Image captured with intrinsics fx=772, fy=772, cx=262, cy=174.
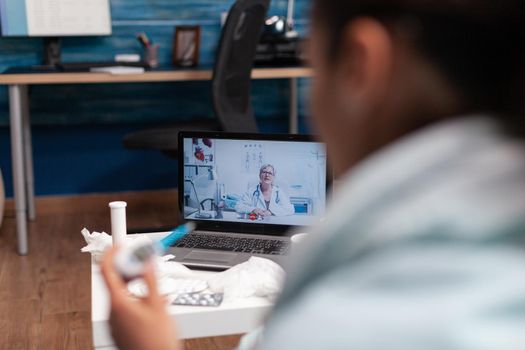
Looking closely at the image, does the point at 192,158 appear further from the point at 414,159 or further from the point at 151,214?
the point at 151,214

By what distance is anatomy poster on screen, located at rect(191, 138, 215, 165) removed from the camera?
1.81 m

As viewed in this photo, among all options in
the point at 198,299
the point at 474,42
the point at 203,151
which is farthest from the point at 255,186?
the point at 474,42

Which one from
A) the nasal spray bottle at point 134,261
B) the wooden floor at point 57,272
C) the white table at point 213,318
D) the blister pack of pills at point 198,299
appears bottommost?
the wooden floor at point 57,272

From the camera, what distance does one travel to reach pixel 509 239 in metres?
0.43

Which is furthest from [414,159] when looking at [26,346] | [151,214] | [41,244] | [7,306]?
[151,214]

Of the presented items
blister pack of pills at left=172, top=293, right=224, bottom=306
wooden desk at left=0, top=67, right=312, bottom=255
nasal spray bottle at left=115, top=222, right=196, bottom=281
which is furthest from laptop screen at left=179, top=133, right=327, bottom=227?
wooden desk at left=0, top=67, right=312, bottom=255

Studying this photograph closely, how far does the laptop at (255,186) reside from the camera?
1764 millimetres

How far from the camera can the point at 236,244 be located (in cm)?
169

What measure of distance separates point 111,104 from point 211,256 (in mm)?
2784

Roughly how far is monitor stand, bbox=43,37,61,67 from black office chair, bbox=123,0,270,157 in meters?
0.82

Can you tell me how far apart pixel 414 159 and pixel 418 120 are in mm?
38

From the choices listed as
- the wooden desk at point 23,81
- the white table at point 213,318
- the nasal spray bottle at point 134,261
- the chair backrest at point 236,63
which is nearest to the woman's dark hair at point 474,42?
the nasal spray bottle at point 134,261

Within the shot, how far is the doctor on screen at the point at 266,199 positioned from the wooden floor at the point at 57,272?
85 centimetres

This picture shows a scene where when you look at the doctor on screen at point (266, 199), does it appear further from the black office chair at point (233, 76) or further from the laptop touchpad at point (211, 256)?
the black office chair at point (233, 76)
